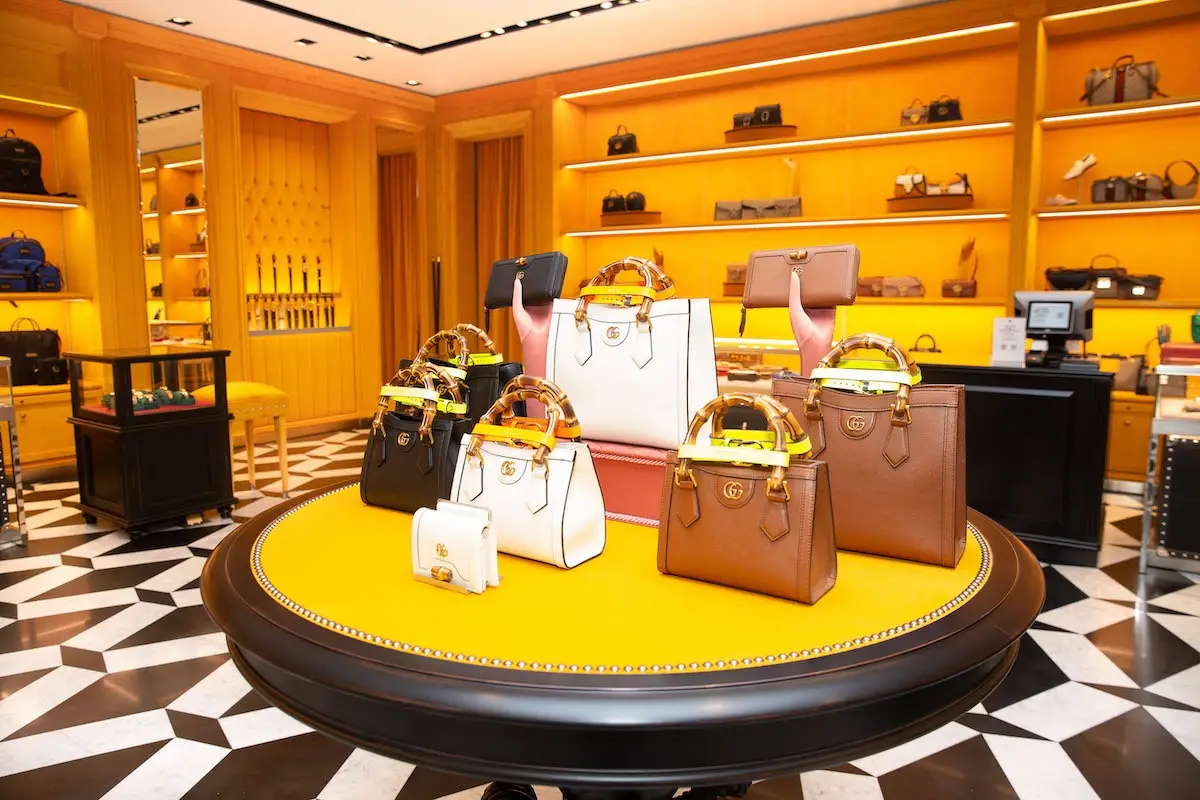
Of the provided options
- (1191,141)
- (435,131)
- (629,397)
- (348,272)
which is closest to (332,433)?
(348,272)

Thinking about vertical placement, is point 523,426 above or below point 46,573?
above

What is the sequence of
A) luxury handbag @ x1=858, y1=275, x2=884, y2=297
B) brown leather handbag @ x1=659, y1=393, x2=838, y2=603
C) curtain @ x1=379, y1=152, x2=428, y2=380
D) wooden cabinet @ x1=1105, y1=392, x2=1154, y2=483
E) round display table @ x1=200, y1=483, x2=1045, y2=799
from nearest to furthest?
round display table @ x1=200, y1=483, x2=1045, y2=799, brown leather handbag @ x1=659, y1=393, x2=838, y2=603, wooden cabinet @ x1=1105, y1=392, x2=1154, y2=483, luxury handbag @ x1=858, y1=275, x2=884, y2=297, curtain @ x1=379, y1=152, x2=428, y2=380

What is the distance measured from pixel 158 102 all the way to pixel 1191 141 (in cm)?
692

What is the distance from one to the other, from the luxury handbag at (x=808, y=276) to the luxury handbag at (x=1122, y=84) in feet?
13.2

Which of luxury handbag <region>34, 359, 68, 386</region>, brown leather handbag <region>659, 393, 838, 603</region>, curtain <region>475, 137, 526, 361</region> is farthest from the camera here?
curtain <region>475, 137, 526, 361</region>

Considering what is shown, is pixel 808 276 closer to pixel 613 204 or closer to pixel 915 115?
pixel 915 115

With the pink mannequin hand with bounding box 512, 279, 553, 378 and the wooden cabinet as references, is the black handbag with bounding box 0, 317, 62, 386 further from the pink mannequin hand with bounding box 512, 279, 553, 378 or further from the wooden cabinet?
the wooden cabinet

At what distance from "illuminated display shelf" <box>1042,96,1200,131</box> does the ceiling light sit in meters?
0.66

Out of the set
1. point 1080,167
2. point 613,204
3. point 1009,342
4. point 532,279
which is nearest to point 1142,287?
point 1080,167

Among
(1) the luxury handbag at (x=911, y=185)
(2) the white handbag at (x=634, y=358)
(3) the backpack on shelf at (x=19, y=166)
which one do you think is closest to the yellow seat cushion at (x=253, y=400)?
(3) the backpack on shelf at (x=19, y=166)

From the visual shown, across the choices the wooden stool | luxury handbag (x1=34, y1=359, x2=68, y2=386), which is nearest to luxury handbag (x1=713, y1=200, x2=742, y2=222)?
the wooden stool

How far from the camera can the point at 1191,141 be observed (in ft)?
16.0

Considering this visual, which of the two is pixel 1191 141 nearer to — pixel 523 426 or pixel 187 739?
pixel 523 426

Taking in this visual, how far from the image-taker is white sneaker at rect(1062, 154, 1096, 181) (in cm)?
493
